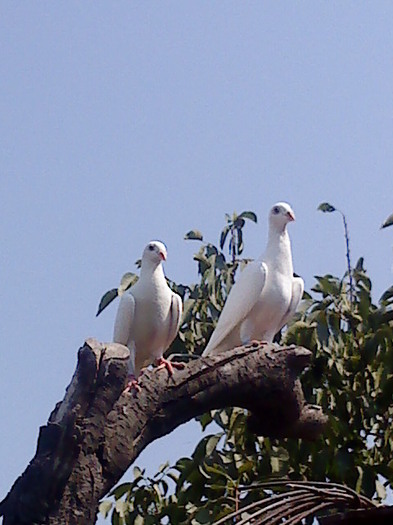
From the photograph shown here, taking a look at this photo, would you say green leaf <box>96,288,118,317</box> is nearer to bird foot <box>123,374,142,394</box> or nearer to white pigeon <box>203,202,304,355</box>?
white pigeon <box>203,202,304,355</box>

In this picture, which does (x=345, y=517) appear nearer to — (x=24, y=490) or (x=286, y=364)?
Result: (x=24, y=490)

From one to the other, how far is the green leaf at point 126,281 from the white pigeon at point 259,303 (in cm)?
36

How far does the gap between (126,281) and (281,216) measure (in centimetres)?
63

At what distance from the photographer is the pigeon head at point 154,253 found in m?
3.71

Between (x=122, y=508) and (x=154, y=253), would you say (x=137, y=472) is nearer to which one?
(x=122, y=508)

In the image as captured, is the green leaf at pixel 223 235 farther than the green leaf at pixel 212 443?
Yes

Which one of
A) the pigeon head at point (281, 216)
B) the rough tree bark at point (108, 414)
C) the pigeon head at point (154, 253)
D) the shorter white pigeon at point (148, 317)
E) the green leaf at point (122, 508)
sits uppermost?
the pigeon head at point (281, 216)

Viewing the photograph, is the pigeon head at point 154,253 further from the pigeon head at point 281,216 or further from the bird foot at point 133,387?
the bird foot at point 133,387

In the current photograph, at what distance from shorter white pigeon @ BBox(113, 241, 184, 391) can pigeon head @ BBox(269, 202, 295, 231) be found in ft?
1.80

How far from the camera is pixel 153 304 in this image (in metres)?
3.59

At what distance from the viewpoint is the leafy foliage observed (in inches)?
139

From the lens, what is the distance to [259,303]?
3.78 m

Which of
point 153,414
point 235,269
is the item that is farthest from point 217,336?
point 153,414

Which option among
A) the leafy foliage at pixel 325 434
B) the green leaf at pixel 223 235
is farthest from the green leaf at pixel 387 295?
the green leaf at pixel 223 235
